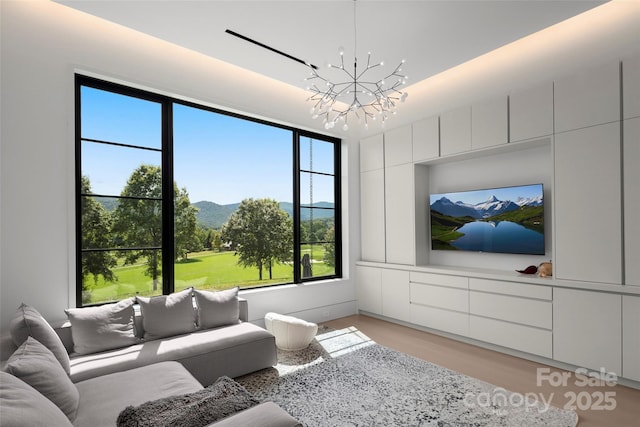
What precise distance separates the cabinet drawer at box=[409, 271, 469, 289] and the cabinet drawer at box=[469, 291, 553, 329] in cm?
15

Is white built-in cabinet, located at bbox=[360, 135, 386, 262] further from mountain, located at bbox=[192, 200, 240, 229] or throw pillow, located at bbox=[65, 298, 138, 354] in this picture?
throw pillow, located at bbox=[65, 298, 138, 354]

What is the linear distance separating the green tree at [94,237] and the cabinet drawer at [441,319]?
357 cm

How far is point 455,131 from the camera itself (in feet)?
13.4

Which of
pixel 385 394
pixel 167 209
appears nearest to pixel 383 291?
pixel 385 394

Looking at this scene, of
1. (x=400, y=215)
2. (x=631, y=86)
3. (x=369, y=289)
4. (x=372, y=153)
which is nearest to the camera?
(x=631, y=86)

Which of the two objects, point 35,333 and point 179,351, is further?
point 179,351

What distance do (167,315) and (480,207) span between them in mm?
3670

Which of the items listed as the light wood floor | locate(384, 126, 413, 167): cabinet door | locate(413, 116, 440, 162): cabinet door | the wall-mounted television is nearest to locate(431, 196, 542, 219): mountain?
the wall-mounted television

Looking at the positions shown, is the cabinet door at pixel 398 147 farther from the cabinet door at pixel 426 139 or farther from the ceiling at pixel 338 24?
the ceiling at pixel 338 24

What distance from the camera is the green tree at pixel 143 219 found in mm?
3285

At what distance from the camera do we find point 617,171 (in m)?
2.88

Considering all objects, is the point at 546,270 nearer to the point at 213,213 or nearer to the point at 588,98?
the point at 588,98

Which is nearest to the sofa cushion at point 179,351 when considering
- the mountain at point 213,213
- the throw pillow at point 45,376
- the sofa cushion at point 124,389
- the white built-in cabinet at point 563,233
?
the sofa cushion at point 124,389

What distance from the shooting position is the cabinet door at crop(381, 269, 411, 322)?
14.8 ft
